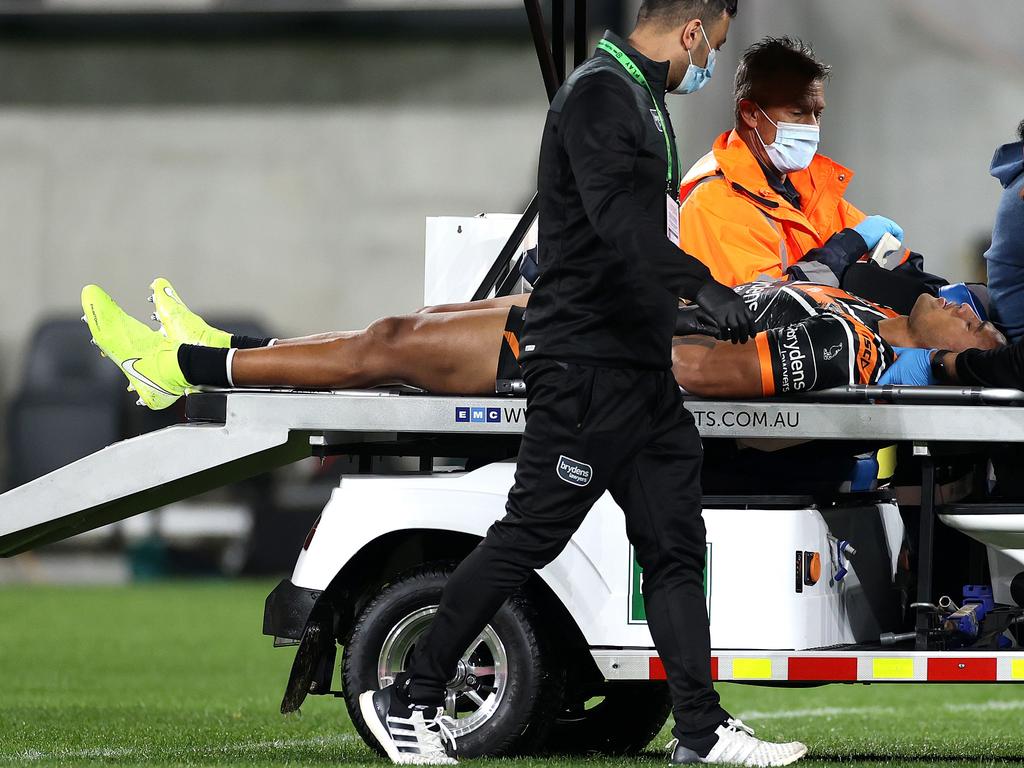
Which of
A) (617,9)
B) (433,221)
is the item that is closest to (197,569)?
(617,9)

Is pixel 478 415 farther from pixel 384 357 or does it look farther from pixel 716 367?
pixel 716 367

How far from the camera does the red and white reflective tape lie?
5.17 metres

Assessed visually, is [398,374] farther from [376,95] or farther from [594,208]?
[376,95]

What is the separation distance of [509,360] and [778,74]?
1.69 meters

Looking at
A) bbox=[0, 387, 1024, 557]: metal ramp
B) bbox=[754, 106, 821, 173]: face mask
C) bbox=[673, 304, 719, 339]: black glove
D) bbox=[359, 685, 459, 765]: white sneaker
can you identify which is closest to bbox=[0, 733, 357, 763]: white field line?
bbox=[0, 387, 1024, 557]: metal ramp

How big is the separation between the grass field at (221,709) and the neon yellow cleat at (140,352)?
107cm

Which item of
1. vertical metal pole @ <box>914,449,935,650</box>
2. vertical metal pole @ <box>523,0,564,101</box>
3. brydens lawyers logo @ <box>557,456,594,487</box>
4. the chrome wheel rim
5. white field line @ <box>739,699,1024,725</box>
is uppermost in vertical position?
vertical metal pole @ <box>523,0,564,101</box>

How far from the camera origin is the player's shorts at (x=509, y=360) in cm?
537

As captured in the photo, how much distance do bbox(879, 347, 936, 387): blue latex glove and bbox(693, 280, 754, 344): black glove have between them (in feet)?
3.63

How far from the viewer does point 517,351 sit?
5.41m

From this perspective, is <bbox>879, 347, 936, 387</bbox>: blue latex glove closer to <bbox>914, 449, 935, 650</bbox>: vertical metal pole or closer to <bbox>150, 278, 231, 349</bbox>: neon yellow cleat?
<bbox>914, 449, 935, 650</bbox>: vertical metal pole

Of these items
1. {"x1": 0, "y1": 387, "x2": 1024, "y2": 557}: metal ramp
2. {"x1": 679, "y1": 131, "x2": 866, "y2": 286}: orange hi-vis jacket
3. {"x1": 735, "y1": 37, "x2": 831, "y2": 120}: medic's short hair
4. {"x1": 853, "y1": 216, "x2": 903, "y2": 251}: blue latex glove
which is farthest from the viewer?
{"x1": 735, "y1": 37, "x2": 831, "y2": 120}: medic's short hair

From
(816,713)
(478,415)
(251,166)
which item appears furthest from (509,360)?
(251,166)

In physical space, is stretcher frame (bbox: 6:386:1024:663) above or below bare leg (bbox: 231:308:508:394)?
below
